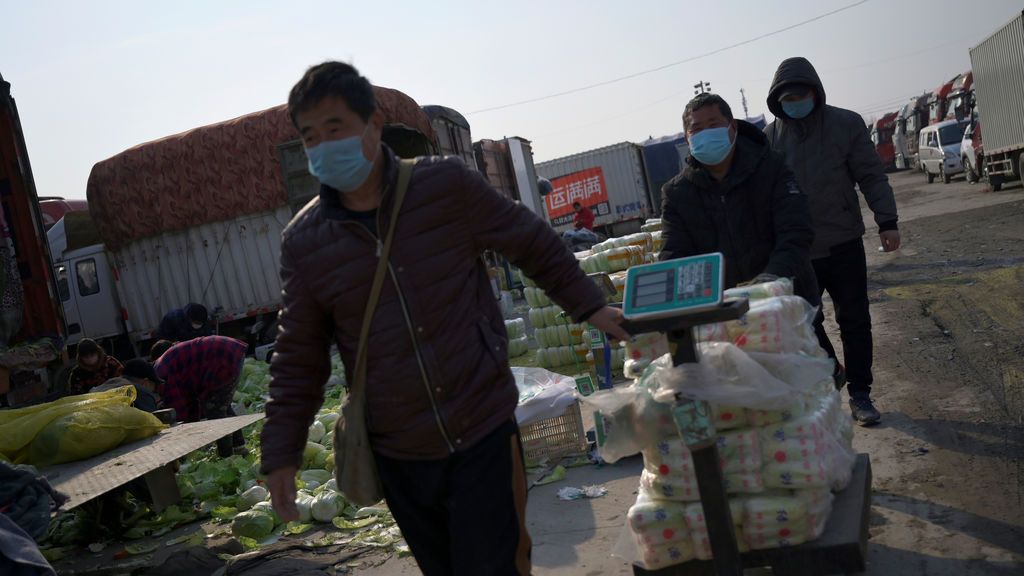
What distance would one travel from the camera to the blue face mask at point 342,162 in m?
2.79

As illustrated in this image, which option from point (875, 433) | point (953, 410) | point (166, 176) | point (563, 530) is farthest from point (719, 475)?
point (166, 176)

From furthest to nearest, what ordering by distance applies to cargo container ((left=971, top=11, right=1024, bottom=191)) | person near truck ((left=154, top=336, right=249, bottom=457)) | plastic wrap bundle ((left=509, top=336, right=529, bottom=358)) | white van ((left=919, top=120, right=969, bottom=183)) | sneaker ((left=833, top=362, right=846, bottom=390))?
white van ((left=919, top=120, right=969, bottom=183)), cargo container ((left=971, top=11, right=1024, bottom=191)), plastic wrap bundle ((left=509, top=336, right=529, bottom=358)), person near truck ((left=154, top=336, right=249, bottom=457)), sneaker ((left=833, top=362, right=846, bottom=390))

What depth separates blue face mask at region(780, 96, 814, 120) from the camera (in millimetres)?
5707

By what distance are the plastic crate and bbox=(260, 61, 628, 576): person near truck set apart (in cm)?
367

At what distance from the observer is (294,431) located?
2.89m

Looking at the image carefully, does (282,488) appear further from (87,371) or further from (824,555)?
(87,371)

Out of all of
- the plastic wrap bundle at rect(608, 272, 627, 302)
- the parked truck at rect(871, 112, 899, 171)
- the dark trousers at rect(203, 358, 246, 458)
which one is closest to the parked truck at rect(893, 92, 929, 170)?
the parked truck at rect(871, 112, 899, 171)

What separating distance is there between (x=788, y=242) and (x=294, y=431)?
8.17 ft

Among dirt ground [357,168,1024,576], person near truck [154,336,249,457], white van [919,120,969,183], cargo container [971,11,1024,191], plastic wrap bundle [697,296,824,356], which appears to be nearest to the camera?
plastic wrap bundle [697,296,824,356]

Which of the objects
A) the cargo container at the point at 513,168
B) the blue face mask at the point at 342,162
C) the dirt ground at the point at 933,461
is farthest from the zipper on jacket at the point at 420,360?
the cargo container at the point at 513,168

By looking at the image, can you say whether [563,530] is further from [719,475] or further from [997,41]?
[997,41]

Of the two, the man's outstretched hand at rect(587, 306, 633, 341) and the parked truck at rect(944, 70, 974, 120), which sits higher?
the parked truck at rect(944, 70, 974, 120)

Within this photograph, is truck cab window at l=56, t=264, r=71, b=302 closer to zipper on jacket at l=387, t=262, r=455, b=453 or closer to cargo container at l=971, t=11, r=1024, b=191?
zipper on jacket at l=387, t=262, r=455, b=453

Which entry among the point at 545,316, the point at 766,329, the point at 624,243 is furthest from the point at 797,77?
the point at 545,316
